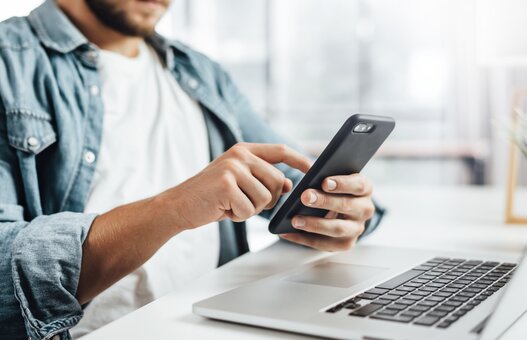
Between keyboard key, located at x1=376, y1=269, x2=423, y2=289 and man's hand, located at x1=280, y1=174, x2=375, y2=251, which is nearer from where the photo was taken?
keyboard key, located at x1=376, y1=269, x2=423, y2=289

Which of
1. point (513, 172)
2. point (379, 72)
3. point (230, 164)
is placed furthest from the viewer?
point (379, 72)

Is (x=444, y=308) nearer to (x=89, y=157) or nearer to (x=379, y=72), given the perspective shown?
(x=89, y=157)

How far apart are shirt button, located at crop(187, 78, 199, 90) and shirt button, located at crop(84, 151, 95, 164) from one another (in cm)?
26

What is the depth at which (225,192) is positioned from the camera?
71 cm

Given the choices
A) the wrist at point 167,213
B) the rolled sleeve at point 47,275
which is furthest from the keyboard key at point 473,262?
the rolled sleeve at point 47,275

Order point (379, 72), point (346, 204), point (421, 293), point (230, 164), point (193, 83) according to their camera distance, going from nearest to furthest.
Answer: point (421, 293) → point (230, 164) → point (346, 204) → point (193, 83) → point (379, 72)

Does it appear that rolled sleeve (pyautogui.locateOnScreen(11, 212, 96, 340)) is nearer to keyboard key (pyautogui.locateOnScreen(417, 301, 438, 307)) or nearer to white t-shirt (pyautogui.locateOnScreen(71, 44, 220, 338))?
white t-shirt (pyautogui.locateOnScreen(71, 44, 220, 338))

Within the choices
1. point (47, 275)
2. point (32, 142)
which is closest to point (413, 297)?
point (47, 275)

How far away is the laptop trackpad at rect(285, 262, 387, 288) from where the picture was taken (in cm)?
69

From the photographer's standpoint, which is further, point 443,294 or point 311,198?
point 311,198

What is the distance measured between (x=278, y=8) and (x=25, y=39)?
3.75 metres

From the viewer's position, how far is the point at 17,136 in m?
0.88

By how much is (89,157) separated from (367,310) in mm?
556

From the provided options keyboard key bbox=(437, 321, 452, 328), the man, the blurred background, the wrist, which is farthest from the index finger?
the blurred background
